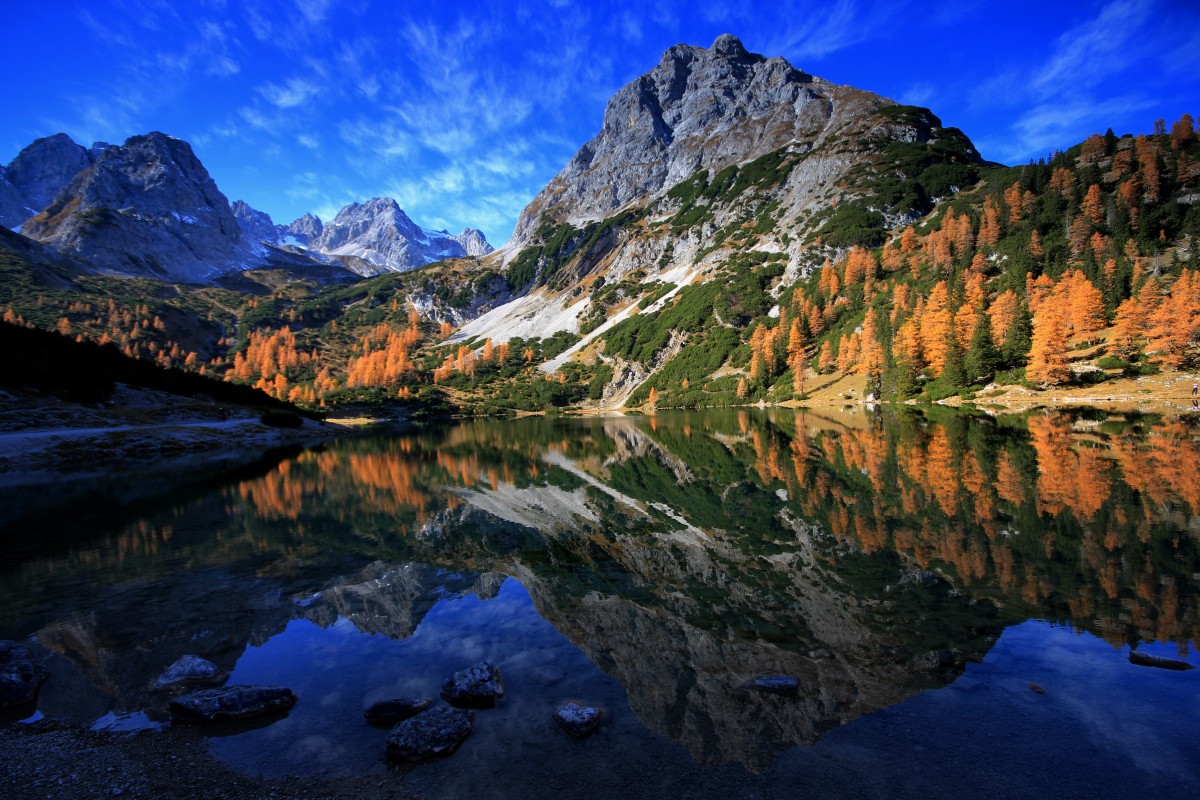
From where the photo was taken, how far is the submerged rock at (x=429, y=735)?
5848mm

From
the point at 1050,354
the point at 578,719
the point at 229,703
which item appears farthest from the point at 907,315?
the point at 229,703

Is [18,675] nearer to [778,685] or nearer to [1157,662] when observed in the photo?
[778,685]

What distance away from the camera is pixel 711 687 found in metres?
7.36

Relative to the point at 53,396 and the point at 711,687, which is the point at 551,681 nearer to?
the point at 711,687

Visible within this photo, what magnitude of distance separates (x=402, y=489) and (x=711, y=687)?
22.8 meters

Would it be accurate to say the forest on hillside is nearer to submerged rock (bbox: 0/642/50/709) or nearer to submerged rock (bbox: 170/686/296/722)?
submerged rock (bbox: 170/686/296/722)

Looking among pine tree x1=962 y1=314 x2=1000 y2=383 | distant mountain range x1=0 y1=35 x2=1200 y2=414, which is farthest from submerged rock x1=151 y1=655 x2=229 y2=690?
pine tree x1=962 y1=314 x2=1000 y2=383

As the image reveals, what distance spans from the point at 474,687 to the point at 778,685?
14.3 ft

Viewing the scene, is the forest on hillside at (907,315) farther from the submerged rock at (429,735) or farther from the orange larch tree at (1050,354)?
the submerged rock at (429,735)

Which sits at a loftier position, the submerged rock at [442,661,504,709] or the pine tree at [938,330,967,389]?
the pine tree at [938,330,967,389]

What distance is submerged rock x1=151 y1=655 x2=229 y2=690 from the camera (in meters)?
7.68

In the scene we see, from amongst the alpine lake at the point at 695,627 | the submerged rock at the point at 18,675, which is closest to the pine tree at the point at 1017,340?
the alpine lake at the point at 695,627

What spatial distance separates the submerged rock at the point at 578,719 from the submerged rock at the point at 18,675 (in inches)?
305

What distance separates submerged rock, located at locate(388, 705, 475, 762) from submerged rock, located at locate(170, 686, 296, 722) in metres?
2.07
